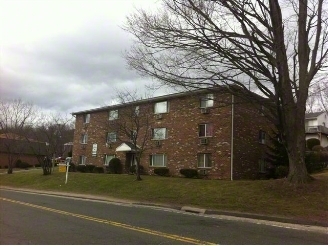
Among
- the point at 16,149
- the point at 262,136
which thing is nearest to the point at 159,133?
the point at 262,136

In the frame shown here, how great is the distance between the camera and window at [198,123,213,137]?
1096 inches

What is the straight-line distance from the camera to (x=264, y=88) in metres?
15.2

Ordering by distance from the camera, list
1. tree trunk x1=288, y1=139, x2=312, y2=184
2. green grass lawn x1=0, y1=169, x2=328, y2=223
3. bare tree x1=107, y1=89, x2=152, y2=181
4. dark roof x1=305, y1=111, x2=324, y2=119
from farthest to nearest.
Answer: dark roof x1=305, y1=111, x2=324, y2=119, bare tree x1=107, y1=89, x2=152, y2=181, tree trunk x1=288, y1=139, x2=312, y2=184, green grass lawn x1=0, y1=169, x2=328, y2=223

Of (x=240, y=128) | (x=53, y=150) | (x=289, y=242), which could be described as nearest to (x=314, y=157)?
(x=240, y=128)

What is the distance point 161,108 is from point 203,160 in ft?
21.7

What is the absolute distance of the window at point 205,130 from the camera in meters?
27.9

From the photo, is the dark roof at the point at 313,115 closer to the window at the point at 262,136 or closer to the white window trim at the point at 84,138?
the window at the point at 262,136

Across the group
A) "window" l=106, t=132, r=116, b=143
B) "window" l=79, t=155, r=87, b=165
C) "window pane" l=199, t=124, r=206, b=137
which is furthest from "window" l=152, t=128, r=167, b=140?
"window" l=79, t=155, r=87, b=165

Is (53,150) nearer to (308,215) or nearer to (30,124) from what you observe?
(30,124)

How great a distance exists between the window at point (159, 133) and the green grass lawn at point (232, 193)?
609 centimetres

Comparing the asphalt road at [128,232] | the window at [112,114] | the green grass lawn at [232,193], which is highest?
the window at [112,114]

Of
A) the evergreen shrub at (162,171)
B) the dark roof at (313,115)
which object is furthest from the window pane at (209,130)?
the dark roof at (313,115)

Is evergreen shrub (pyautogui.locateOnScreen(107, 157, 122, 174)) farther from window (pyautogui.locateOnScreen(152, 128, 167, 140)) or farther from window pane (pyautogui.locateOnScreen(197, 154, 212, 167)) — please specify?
window pane (pyautogui.locateOnScreen(197, 154, 212, 167))

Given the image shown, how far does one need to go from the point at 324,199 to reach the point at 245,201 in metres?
3.07
